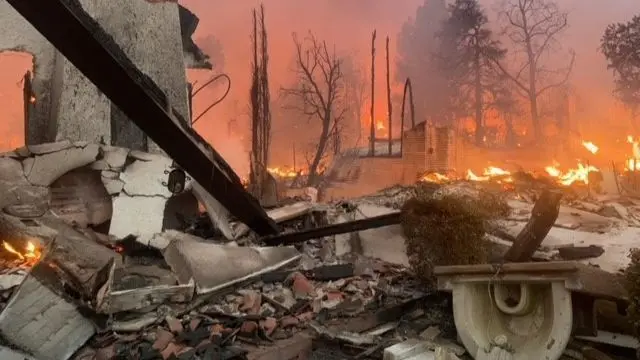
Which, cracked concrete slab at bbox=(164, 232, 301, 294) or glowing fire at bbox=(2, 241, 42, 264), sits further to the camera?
glowing fire at bbox=(2, 241, 42, 264)

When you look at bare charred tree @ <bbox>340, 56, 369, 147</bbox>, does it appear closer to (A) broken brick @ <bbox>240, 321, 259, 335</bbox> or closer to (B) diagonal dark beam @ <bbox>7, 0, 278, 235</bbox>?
(B) diagonal dark beam @ <bbox>7, 0, 278, 235</bbox>

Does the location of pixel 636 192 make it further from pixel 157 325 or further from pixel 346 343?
pixel 157 325

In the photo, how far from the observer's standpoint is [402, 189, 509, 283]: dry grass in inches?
281

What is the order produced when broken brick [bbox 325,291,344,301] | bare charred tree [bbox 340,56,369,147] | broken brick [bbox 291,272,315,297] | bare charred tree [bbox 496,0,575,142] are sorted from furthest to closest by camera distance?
1. bare charred tree [bbox 340,56,369,147]
2. bare charred tree [bbox 496,0,575,142]
3. broken brick [bbox 291,272,315,297]
4. broken brick [bbox 325,291,344,301]

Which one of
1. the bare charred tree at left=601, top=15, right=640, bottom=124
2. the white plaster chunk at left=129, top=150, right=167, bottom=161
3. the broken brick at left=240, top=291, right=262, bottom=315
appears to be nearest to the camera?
the broken brick at left=240, top=291, right=262, bottom=315

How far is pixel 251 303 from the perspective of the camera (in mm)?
7008

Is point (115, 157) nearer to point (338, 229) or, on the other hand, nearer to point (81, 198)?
point (81, 198)

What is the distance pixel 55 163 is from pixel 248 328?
5.37 meters

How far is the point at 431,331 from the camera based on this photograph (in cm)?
635

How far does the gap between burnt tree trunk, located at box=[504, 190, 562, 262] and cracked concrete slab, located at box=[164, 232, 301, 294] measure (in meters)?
3.83

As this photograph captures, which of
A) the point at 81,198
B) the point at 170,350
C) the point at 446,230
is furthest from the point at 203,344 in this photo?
the point at 81,198

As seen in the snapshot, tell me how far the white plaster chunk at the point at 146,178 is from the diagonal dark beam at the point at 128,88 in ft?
6.53

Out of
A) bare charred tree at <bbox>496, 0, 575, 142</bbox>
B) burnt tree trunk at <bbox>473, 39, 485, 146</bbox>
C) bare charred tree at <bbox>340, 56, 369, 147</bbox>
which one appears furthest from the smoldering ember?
bare charred tree at <bbox>340, 56, 369, 147</bbox>

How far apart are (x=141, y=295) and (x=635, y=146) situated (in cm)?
1954
